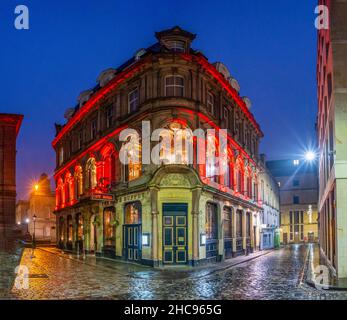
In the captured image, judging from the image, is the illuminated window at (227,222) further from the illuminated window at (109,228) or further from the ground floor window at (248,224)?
the illuminated window at (109,228)

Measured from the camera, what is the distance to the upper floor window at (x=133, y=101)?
90.0 feet

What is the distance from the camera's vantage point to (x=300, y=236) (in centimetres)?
7500

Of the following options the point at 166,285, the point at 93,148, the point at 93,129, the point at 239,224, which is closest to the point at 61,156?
the point at 93,129

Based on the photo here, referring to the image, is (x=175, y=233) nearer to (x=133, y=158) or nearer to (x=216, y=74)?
(x=133, y=158)

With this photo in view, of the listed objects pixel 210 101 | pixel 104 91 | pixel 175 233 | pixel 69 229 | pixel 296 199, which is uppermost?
pixel 104 91

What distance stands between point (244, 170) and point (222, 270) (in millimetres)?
16118

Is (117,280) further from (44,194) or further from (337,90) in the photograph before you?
(44,194)

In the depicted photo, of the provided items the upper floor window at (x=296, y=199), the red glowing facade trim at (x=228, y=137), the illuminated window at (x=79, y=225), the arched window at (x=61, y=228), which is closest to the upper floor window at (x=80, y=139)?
the illuminated window at (x=79, y=225)

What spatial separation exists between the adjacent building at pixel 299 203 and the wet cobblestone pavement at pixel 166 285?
5450 cm

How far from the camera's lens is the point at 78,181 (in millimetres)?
39094

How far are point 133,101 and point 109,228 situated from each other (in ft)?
30.4

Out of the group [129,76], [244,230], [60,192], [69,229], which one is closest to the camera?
[129,76]

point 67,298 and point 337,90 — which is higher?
point 337,90
